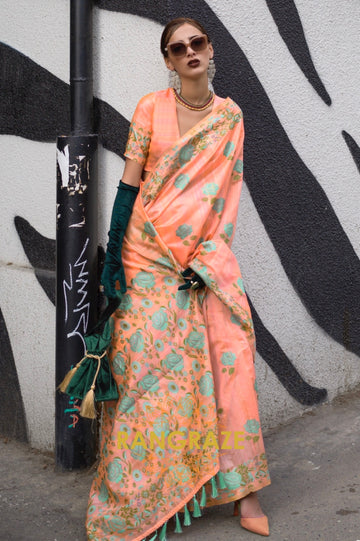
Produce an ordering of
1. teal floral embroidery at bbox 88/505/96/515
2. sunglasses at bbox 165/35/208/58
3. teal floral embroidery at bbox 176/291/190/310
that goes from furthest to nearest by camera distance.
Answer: teal floral embroidery at bbox 88/505/96/515 < teal floral embroidery at bbox 176/291/190/310 < sunglasses at bbox 165/35/208/58

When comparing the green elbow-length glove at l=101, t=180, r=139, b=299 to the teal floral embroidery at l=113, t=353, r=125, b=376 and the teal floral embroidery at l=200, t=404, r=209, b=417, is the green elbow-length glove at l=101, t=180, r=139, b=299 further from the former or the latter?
the teal floral embroidery at l=200, t=404, r=209, b=417

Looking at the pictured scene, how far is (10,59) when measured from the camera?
4391 millimetres

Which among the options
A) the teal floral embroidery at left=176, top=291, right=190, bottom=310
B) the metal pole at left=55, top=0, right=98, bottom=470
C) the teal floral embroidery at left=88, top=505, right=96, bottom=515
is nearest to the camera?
the teal floral embroidery at left=176, top=291, right=190, bottom=310

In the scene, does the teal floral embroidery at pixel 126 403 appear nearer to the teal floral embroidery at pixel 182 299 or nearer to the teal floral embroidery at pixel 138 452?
the teal floral embroidery at pixel 138 452

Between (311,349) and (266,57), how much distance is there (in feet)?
5.28

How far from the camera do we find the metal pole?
12.5 feet

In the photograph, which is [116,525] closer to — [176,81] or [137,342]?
[137,342]

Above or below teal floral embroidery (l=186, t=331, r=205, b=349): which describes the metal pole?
above

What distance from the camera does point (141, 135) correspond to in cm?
331

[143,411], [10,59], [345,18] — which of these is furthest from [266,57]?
[143,411]

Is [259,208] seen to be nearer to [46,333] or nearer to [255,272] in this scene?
[255,272]

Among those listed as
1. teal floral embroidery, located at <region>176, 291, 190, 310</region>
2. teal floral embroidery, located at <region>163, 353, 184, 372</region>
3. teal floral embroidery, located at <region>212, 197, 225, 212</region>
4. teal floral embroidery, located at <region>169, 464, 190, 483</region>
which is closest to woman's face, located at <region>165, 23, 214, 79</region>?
teal floral embroidery, located at <region>212, 197, 225, 212</region>

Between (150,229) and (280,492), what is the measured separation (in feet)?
4.55

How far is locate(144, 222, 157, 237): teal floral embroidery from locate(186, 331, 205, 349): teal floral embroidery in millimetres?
421
